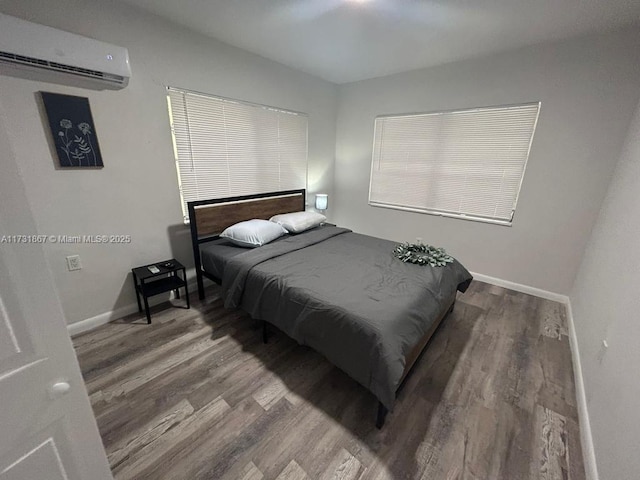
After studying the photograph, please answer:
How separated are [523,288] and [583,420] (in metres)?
1.80

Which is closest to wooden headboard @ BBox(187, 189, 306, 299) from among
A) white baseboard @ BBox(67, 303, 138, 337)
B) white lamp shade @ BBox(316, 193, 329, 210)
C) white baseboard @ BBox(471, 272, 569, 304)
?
white lamp shade @ BBox(316, 193, 329, 210)

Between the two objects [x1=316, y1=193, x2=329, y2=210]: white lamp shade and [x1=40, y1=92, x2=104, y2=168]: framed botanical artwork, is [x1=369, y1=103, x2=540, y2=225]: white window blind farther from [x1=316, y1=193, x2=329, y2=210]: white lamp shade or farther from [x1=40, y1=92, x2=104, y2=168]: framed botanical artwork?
[x1=40, y1=92, x2=104, y2=168]: framed botanical artwork

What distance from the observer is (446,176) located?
331 cm

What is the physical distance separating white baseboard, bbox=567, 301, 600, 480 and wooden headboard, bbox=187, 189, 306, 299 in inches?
116

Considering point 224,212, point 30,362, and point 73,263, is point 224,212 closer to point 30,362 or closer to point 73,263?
point 73,263

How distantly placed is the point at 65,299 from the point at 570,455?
11.5 feet

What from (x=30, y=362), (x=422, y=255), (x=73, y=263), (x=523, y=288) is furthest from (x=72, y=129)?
(x=523, y=288)

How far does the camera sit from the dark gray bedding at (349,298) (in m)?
1.42

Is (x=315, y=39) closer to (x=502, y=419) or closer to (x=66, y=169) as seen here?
(x=66, y=169)

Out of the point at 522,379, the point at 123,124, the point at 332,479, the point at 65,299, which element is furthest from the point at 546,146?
the point at 65,299

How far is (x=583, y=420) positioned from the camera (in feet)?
4.91

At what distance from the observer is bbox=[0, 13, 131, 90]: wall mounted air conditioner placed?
152cm

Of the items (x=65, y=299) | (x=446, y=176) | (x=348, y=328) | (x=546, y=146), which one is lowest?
(x=65, y=299)

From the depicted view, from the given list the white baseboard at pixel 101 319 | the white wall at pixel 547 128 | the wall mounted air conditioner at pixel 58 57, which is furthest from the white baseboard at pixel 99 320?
the white wall at pixel 547 128
